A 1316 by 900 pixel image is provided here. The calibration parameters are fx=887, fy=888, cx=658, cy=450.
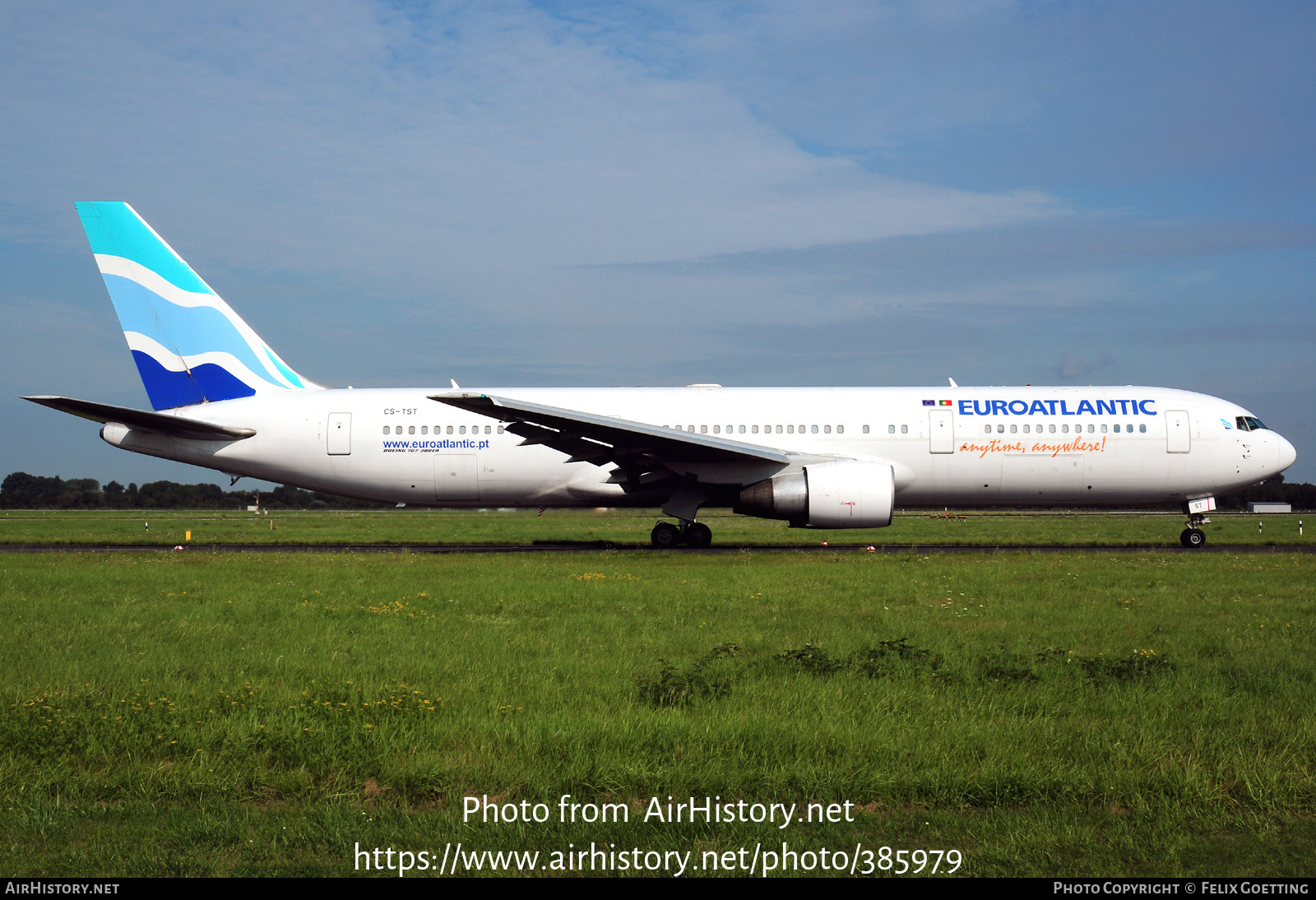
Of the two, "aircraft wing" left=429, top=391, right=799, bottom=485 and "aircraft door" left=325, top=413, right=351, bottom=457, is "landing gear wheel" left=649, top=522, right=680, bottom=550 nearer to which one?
"aircraft wing" left=429, top=391, right=799, bottom=485

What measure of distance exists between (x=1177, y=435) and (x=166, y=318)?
22.2 metres

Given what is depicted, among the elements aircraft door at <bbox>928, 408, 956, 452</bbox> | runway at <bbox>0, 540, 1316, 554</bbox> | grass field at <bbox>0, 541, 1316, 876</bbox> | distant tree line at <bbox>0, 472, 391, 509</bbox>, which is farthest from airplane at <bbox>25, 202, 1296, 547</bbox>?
distant tree line at <bbox>0, 472, 391, 509</bbox>

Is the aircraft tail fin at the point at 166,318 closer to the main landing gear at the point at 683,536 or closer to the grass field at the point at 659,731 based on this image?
the main landing gear at the point at 683,536

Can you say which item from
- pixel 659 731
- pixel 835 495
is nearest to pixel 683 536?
pixel 835 495

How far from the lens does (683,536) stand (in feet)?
61.9

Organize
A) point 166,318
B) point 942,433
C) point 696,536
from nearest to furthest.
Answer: point 942,433
point 696,536
point 166,318

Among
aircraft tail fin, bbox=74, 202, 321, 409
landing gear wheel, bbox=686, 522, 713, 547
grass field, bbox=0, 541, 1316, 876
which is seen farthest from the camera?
aircraft tail fin, bbox=74, 202, 321, 409

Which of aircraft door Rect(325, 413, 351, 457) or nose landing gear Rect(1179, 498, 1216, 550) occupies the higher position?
aircraft door Rect(325, 413, 351, 457)

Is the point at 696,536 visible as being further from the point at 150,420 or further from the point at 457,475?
the point at 150,420

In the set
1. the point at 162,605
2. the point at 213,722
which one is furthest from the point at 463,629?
the point at 162,605

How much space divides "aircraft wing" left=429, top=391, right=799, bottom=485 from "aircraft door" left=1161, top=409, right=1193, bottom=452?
8.08 metres

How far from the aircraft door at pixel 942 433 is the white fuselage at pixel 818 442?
1.1 inches

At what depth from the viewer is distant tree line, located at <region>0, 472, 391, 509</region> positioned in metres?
79.9

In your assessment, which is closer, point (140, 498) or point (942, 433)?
point (942, 433)
